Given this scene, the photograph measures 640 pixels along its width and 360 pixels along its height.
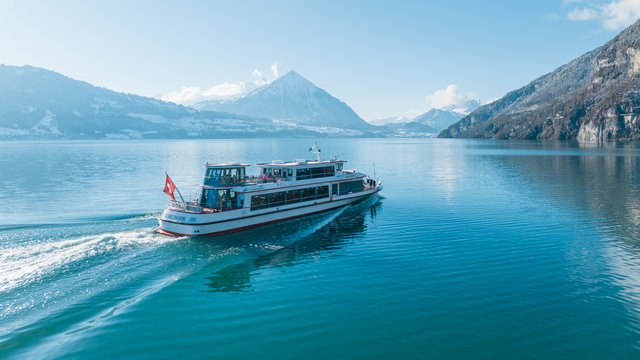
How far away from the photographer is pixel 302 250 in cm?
4222

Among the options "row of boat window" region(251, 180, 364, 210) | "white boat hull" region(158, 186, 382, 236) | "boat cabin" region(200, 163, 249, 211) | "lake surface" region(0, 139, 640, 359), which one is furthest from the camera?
"row of boat window" region(251, 180, 364, 210)

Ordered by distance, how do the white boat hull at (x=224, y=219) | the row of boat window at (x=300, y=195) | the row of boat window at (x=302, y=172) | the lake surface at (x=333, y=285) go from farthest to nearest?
the row of boat window at (x=302, y=172) < the row of boat window at (x=300, y=195) < the white boat hull at (x=224, y=219) < the lake surface at (x=333, y=285)

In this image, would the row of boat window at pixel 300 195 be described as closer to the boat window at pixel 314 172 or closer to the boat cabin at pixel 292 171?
the boat window at pixel 314 172

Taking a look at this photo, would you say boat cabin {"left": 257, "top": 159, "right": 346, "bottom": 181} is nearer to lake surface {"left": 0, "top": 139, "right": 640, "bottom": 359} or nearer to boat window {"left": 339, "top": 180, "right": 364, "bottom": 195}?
boat window {"left": 339, "top": 180, "right": 364, "bottom": 195}

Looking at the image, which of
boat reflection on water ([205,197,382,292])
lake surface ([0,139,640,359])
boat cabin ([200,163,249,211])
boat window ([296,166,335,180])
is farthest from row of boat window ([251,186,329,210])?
lake surface ([0,139,640,359])

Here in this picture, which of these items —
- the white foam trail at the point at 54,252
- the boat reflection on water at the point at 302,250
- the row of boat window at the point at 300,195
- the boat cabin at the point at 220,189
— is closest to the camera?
the white foam trail at the point at 54,252

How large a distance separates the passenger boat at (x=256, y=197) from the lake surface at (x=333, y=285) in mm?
1935

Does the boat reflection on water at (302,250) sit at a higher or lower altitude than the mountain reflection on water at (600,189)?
lower

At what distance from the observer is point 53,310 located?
88.8 ft

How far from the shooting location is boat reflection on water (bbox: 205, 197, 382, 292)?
3331 cm

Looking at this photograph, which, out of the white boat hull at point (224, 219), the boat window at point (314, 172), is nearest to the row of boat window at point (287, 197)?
the white boat hull at point (224, 219)

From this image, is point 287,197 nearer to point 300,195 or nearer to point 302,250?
point 300,195

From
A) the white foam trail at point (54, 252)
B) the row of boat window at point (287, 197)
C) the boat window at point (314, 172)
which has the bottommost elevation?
the white foam trail at point (54, 252)

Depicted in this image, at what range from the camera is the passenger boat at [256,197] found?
47.2 m
